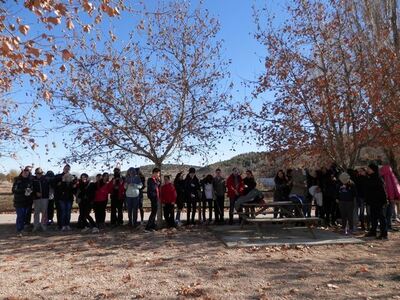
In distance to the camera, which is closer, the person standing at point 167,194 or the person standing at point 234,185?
the person standing at point 167,194

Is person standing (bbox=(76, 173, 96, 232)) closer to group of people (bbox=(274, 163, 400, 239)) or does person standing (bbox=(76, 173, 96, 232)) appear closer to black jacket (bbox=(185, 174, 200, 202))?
black jacket (bbox=(185, 174, 200, 202))

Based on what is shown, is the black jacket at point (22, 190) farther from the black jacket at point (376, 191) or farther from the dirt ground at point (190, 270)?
the black jacket at point (376, 191)

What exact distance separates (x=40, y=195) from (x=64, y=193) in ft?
2.23

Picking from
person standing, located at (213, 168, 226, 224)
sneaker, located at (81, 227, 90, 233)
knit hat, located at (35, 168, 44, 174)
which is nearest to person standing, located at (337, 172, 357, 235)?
person standing, located at (213, 168, 226, 224)

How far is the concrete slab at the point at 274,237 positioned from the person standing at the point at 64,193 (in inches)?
173

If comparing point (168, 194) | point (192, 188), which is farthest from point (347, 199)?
point (168, 194)

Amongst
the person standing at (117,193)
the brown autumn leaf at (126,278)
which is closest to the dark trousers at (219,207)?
the person standing at (117,193)

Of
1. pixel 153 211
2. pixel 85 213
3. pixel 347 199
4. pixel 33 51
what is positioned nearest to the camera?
pixel 33 51

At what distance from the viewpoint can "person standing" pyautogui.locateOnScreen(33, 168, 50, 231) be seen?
1308 cm

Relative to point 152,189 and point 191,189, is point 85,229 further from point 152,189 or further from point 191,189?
point 191,189

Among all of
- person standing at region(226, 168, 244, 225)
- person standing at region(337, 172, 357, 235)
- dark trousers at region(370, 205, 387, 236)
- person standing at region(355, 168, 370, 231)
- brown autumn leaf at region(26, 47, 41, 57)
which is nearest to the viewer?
brown autumn leaf at region(26, 47, 41, 57)

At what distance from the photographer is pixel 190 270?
7.84 metres

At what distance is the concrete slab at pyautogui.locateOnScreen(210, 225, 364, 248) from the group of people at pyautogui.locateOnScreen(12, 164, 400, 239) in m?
0.63

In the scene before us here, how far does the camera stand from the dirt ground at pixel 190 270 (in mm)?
6469
